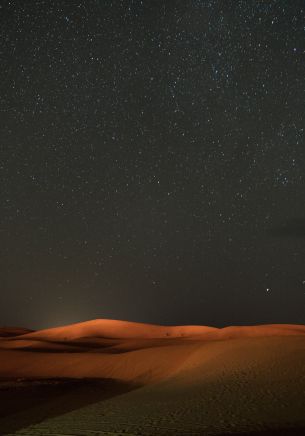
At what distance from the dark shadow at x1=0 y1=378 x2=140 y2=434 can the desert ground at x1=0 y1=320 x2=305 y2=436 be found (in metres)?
0.03

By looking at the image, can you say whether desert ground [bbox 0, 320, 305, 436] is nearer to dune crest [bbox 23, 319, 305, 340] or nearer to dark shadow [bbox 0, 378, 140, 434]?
dark shadow [bbox 0, 378, 140, 434]

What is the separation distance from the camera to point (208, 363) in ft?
50.7

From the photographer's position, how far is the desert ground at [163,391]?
7895 millimetres

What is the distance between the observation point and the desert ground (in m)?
7.89

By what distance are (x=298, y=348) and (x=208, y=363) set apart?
127 inches

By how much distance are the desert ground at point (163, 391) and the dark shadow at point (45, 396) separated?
1.1 inches

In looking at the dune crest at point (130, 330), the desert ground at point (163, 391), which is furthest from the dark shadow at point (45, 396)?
the dune crest at point (130, 330)

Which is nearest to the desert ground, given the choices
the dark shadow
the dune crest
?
the dark shadow

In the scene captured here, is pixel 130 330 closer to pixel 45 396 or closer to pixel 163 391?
pixel 45 396

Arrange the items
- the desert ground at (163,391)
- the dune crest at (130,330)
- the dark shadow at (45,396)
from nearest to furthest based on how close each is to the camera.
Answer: the desert ground at (163,391), the dark shadow at (45,396), the dune crest at (130,330)

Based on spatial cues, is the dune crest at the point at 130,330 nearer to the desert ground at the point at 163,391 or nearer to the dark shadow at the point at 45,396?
the desert ground at the point at 163,391

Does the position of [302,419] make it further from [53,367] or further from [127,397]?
[53,367]

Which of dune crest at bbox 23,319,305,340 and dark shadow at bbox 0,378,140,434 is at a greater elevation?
dune crest at bbox 23,319,305,340

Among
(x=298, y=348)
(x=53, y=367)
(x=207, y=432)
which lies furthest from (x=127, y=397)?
(x=53, y=367)
